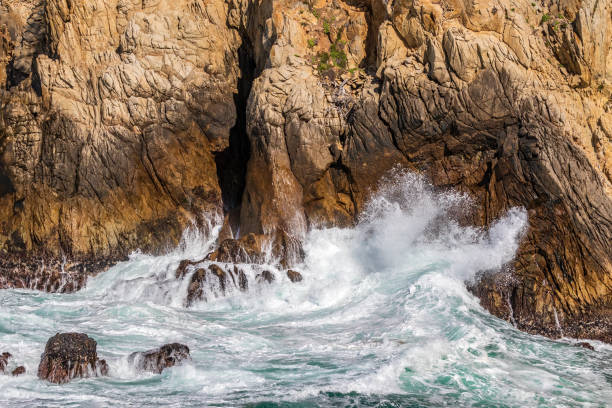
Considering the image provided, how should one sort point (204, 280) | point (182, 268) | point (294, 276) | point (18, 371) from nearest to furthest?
point (18, 371), point (204, 280), point (294, 276), point (182, 268)

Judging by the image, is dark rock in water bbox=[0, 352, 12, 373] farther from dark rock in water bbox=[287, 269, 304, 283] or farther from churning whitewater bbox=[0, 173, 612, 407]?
dark rock in water bbox=[287, 269, 304, 283]

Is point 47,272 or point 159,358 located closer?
point 159,358

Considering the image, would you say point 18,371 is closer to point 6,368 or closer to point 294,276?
point 6,368

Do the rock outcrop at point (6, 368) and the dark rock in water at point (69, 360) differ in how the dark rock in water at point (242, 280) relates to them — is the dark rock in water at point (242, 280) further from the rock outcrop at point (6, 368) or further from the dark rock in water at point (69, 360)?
the rock outcrop at point (6, 368)

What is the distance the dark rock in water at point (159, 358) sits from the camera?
10.0 metres

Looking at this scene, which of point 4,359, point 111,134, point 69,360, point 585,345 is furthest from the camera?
point 111,134

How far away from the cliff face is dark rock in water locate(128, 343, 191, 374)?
6.98m

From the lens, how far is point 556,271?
45.2ft

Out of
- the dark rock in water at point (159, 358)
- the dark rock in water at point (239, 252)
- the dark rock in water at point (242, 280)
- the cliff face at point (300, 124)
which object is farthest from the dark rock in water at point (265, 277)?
the dark rock in water at point (159, 358)

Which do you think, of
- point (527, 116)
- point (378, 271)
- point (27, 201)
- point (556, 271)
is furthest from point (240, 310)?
point (27, 201)

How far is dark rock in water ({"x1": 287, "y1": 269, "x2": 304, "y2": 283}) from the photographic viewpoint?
16703 mm

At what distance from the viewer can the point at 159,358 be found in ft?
33.1

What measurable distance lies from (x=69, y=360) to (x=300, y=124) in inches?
416

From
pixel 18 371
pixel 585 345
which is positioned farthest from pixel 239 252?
pixel 585 345
